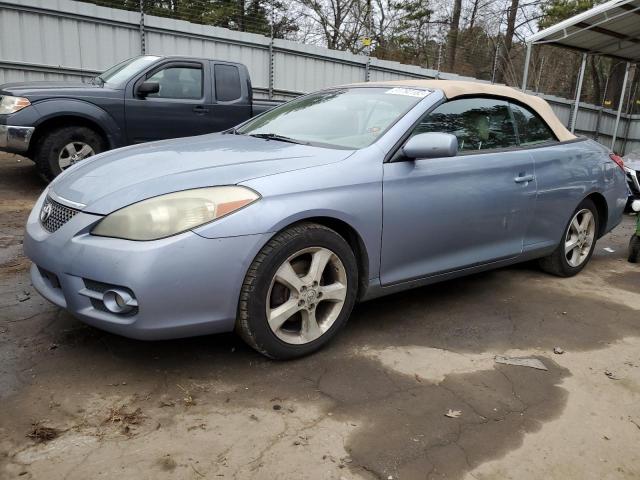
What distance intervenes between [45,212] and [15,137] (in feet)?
12.7

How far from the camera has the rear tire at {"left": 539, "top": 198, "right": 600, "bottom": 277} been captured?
4.55 m

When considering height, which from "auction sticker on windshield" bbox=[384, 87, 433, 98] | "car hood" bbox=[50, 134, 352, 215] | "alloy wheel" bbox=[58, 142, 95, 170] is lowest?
"alloy wheel" bbox=[58, 142, 95, 170]

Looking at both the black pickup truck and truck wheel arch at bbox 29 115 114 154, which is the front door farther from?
truck wheel arch at bbox 29 115 114 154

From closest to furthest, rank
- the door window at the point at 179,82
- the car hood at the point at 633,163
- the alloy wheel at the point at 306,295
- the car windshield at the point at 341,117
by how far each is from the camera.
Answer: the alloy wheel at the point at 306,295
the car windshield at the point at 341,117
the door window at the point at 179,82
the car hood at the point at 633,163

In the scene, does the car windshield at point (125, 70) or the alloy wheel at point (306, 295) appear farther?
the car windshield at point (125, 70)

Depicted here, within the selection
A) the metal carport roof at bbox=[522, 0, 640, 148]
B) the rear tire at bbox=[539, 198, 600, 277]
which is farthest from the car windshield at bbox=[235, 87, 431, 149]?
the metal carport roof at bbox=[522, 0, 640, 148]

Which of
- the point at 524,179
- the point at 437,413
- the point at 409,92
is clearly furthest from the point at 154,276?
the point at 524,179

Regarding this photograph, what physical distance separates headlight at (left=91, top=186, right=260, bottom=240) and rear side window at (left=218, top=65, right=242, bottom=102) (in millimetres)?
5245

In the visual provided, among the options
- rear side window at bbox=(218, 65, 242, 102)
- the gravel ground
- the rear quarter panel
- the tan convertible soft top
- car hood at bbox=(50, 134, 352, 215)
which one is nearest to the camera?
the gravel ground

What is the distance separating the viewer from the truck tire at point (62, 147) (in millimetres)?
6289

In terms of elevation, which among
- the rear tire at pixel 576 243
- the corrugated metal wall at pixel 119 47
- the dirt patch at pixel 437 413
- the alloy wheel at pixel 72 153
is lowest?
the dirt patch at pixel 437 413

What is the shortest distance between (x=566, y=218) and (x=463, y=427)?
99.5 inches


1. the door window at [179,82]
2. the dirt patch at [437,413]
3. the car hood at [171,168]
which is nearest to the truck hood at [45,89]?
the door window at [179,82]

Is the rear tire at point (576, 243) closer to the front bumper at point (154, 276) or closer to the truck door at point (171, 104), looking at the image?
the front bumper at point (154, 276)
